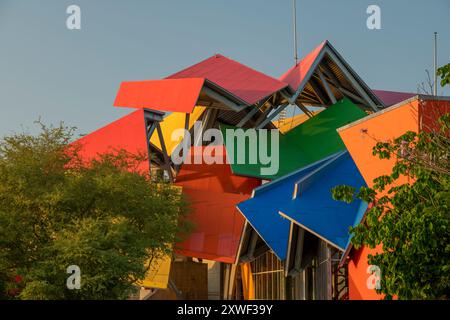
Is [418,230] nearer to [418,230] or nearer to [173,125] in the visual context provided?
[418,230]

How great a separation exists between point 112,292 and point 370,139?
9.63m

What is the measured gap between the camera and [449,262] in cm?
1764

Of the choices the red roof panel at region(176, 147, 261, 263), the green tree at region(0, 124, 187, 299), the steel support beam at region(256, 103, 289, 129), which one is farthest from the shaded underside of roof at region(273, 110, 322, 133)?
the green tree at region(0, 124, 187, 299)

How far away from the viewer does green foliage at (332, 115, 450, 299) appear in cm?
1752

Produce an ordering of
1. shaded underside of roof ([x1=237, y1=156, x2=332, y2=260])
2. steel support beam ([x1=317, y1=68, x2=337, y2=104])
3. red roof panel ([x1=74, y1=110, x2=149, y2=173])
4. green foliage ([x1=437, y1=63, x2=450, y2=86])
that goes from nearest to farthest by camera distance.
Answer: green foliage ([x1=437, y1=63, x2=450, y2=86])
shaded underside of roof ([x1=237, y1=156, x2=332, y2=260])
red roof panel ([x1=74, y1=110, x2=149, y2=173])
steel support beam ([x1=317, y1=68, x2=337, y2=104])

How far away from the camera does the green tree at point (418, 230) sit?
1752 cm

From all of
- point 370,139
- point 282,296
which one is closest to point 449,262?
point 370,139

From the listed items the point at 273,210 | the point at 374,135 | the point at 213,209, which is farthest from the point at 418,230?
the point at 213,209

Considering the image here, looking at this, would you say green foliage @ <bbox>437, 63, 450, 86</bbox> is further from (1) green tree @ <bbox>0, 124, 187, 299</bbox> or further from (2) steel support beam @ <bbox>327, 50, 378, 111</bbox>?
(2) steel support beam @ <bbox>327, 50, 378, 111</bbox>

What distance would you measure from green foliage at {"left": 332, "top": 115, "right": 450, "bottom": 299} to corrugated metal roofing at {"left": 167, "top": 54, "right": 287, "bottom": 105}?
2119 centimetres

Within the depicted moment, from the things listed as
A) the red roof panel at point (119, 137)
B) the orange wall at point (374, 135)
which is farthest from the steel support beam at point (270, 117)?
the orange wall at point (374, 135)

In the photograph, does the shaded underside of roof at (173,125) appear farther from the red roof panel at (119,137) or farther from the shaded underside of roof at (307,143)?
the red roof panel at (119,137)

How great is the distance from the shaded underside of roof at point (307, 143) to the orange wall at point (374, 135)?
12879 mm
